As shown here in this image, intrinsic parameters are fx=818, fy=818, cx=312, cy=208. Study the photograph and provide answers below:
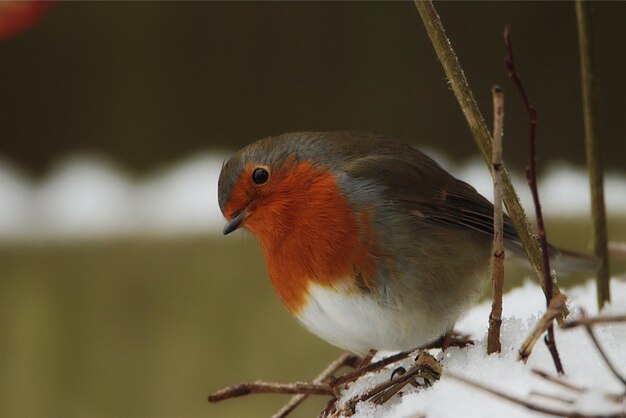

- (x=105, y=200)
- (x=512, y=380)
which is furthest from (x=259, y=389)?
(x=105, y=200)

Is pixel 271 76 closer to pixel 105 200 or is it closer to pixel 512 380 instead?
pixel 105 200

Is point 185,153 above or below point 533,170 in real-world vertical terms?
above

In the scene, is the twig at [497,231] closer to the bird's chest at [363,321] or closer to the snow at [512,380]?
the snow at [512,380]

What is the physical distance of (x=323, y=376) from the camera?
73cm

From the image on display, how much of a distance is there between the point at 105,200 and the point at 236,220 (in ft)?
4.08

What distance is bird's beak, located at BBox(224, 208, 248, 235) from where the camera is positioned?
2.91ft

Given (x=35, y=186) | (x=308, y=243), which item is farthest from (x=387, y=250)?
(x=35, y=186)

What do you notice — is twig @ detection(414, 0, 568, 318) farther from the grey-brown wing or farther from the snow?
the grey-brown wing

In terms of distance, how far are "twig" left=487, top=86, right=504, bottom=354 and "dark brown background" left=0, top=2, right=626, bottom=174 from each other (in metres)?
1.29

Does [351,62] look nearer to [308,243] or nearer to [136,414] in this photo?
[136,414]

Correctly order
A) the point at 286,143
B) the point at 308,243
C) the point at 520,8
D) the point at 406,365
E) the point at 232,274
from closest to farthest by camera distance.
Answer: the point at 406,365, the point at 308,243, the point at 286,143, the point at 520,8, the point at 232,274

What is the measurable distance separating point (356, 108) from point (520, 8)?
1.42 ft

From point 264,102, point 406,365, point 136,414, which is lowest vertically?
point 136,414

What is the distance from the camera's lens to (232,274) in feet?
6.48
